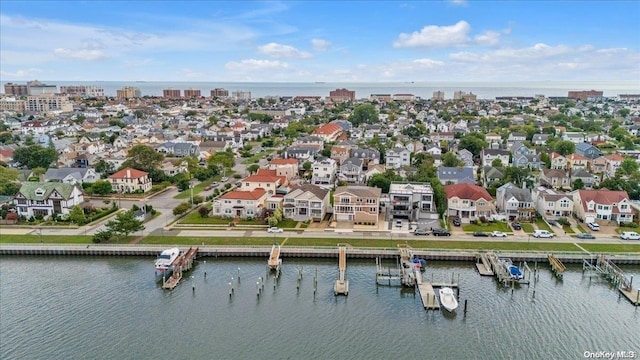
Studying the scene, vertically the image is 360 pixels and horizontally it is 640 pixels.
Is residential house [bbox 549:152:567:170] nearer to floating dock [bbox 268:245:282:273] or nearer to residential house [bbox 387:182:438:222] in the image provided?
residential house [bbox 387:182:438:222]

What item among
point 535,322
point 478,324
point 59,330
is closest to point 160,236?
point 59,330

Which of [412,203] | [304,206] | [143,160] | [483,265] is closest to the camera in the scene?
[483,265]

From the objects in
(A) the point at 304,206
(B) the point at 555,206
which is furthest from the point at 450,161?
(A) the point at 304,206

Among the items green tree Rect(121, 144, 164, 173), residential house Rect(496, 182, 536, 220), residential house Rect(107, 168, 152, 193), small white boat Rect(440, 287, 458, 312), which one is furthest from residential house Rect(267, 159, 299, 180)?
small white boat Rect(440, 287, 458, 312)

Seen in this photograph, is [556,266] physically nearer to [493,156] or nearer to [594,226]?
[594,226]

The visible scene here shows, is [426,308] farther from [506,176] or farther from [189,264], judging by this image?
[506,176]

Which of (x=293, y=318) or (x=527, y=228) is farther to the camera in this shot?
(x=527, y=228)
